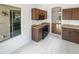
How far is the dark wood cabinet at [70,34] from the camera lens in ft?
15.1

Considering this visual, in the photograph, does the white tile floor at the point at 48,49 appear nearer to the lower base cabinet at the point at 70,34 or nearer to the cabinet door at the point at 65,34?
the lower base cabinet at the point at 70,34

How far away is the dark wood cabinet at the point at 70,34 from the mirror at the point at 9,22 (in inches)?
98.9

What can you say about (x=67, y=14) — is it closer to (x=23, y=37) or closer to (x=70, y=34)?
(x=70, y=34)

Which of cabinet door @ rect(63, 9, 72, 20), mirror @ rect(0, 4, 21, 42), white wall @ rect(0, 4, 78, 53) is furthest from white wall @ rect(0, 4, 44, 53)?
cabinet door @ rect(63, 9, 72, 20)

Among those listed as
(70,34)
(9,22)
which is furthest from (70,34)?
(9,22)

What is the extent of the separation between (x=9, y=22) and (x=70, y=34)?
3.08 m

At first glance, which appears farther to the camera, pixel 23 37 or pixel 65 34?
pixel 65 34

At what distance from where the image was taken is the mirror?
115 inches

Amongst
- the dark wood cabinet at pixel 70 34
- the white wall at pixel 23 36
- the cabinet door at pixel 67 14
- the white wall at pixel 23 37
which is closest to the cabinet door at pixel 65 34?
the dark wood cabinet at pixel 70 34

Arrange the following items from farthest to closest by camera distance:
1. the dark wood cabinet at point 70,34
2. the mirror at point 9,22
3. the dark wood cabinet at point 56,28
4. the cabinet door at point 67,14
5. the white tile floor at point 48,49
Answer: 1. the dark wood cabinet at point 56,28
2. the cabinet door at point 67,14
3. the dark wood cabinet at point 70,34
4. the white tile floor at point 48,49
5. the mirror at point 9,22

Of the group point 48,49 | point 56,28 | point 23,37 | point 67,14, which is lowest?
point 48,49

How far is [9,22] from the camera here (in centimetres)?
326

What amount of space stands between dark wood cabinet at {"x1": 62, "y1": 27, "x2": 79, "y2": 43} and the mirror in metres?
2.51
